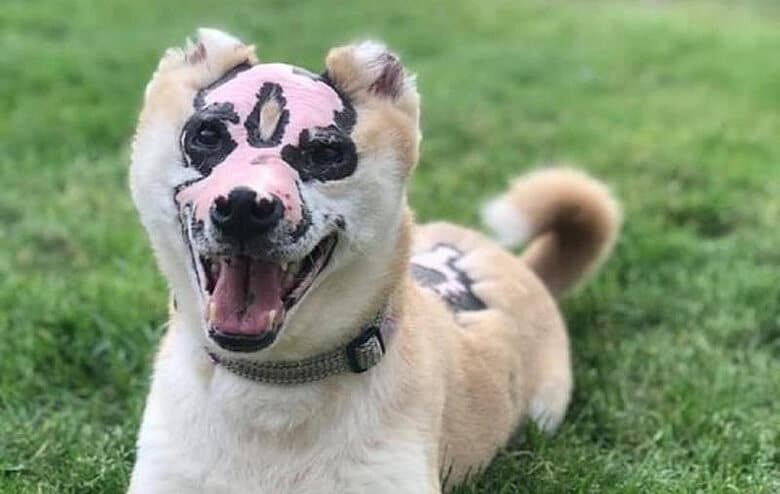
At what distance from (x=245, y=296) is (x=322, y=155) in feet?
1.01

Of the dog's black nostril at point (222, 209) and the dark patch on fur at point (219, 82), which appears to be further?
the dark patch on fur at point (219, 82)

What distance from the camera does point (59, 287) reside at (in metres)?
4.69

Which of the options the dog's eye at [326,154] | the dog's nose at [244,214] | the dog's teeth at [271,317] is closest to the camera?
the dog's nose at [244,214]

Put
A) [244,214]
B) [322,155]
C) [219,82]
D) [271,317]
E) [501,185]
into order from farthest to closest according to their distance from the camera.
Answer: [501,185], [219,82], [322,155], [271,317], [244,214]

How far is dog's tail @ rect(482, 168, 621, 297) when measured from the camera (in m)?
4.56

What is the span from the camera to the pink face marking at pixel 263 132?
2.52 m

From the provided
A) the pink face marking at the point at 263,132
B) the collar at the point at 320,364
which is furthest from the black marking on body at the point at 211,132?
the collar at the point at 320,364

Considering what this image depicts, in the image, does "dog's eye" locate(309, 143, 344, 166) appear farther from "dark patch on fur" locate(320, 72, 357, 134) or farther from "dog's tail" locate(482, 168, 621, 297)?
"dog's tail" locate(482, 168, 621, 297)

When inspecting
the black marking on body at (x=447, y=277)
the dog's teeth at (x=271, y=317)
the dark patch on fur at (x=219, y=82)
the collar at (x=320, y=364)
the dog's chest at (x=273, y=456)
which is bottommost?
the black marking on body at (x=447, y=277)

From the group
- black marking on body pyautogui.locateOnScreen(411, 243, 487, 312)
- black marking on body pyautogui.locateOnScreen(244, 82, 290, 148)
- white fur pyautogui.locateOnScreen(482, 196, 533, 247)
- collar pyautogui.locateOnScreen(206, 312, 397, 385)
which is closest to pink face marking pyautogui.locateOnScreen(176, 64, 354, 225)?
black marking on body pyautogui.locateOnScreen(244, 82, 290, 148)

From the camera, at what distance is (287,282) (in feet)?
8.55

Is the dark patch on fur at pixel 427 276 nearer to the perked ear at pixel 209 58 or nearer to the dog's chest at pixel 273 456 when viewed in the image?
the dog's chest at pixel 273 456

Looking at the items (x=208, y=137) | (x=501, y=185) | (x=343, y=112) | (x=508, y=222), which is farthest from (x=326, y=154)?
(x=501, y=185)

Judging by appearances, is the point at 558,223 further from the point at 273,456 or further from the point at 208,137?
the point at 208,137
